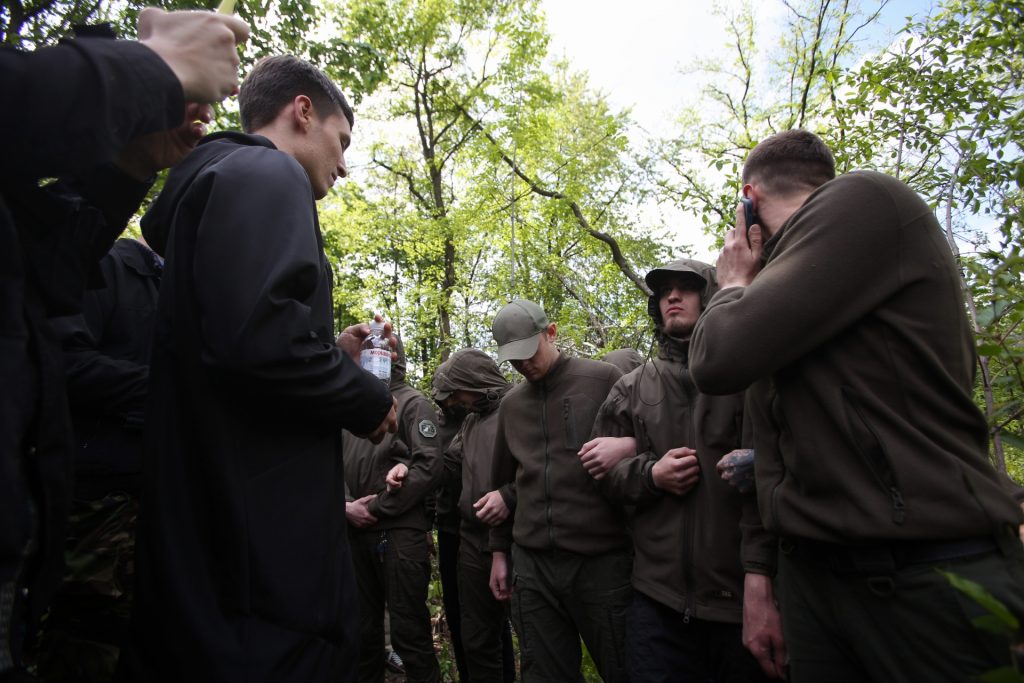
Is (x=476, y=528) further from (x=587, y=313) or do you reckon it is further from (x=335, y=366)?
(x=587, y=313)

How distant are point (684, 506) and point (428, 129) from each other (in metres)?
19.9

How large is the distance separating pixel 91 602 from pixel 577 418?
2.45 metres

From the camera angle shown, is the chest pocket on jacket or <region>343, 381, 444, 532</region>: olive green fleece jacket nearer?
the chest pocket on jacket

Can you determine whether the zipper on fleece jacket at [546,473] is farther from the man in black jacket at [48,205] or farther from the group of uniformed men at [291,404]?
the man in black jacket at [48,205]

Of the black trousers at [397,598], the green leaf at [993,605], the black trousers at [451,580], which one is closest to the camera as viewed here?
the green leaf at [993,605]

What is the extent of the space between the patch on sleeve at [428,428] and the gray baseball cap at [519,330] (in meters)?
1.11

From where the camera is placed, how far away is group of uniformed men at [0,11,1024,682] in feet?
4.13

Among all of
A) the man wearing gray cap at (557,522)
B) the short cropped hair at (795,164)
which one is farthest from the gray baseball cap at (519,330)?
the short cropped hair at (795,164)

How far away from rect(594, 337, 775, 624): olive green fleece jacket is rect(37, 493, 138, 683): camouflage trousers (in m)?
1.98

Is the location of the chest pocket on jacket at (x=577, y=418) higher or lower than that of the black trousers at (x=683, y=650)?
higher

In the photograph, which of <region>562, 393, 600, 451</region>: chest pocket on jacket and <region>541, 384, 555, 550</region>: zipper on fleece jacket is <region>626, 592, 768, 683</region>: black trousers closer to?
<region>541, 384, 555, 550</region>: zipper on fleece jacket

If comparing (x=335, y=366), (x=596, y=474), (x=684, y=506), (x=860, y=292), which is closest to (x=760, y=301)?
(x=860, y=292)

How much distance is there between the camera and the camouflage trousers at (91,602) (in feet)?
5.27

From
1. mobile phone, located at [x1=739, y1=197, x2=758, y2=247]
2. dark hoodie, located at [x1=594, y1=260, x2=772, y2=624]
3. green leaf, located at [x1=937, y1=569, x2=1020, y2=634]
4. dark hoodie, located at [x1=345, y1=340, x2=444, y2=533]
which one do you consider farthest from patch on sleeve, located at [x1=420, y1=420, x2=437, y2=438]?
green leaf, located at [x1=937, y1=569, x2=1020, y2=634]
